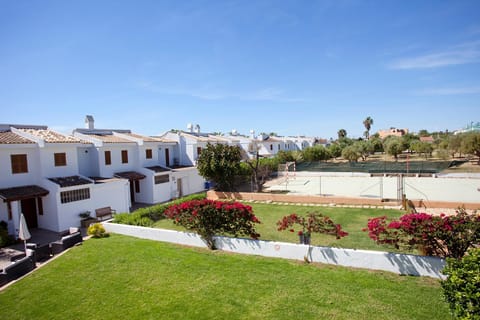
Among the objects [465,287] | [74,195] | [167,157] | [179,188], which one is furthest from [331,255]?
[167,157]

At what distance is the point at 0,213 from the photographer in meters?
15.8

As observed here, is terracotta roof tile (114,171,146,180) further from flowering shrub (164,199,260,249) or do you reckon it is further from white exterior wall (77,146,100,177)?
flowering shrub (164,199,260,249)

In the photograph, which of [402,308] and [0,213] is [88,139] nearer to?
[0,213]

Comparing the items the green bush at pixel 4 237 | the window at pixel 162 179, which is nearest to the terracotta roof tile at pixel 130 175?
the window at pixel 162 179

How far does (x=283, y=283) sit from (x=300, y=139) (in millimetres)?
69963

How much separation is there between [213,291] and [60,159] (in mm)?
16634

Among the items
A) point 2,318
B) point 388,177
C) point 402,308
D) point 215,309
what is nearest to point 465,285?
point 402,308

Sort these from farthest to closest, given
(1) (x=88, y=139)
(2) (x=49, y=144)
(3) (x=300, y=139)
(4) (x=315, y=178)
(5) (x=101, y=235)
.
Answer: (3) (x=300, y=139), (4) (x=315, y=178), (1) (x=88, y=139), (2) (x=49, y=144), (5) (x=101, y=235)

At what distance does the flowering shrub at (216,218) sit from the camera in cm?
1121

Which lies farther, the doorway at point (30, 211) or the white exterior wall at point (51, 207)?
the doorway at point (30, 211)

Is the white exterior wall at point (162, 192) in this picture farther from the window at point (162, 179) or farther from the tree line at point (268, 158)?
the tree line at point (268, 158)

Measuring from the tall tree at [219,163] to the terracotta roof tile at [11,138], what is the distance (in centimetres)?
1367

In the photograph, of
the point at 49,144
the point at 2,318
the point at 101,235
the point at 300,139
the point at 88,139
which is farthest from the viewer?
the point at 300,139

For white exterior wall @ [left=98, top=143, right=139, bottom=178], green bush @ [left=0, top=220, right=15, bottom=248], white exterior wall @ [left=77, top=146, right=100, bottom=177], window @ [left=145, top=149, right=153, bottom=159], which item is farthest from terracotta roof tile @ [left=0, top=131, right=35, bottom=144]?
window @ [left=145, top=149, right=153, bottom=159]
